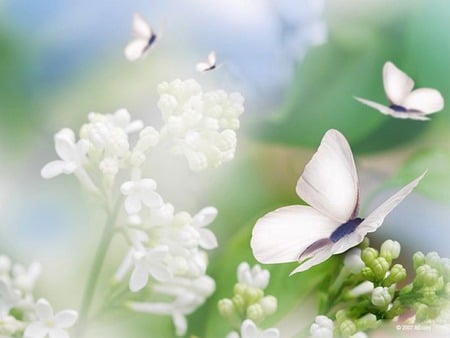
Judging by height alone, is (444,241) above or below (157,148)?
below

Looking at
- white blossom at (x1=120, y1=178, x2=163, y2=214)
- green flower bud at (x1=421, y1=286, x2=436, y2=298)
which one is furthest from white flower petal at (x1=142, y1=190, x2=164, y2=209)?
green flower bud at (x1=421, y1=286, x2=436, y2=298)

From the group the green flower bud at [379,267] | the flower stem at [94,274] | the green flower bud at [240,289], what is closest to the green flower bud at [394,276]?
the green flower bud at [379,267]

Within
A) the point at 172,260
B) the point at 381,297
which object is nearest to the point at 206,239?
the point at 172,260

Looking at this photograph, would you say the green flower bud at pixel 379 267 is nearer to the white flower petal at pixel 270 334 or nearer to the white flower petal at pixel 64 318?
the white flower petal at pixel 270 334

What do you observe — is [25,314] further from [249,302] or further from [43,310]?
[249,302]

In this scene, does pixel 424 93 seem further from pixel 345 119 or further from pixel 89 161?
pixel 89 161

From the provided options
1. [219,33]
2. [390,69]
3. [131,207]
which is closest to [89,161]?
[131,207]
